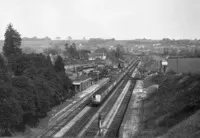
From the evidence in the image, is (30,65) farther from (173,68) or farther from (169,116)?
(173,68)

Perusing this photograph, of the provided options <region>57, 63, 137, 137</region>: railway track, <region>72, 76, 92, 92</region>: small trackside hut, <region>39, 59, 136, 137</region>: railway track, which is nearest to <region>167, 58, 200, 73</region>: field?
<region>57, 63, 137, 137</region>: railway track

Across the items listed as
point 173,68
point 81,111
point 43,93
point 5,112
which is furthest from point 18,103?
point 173,68

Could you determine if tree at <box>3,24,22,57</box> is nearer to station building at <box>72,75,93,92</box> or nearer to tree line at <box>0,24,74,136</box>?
tree line at <box>0,24,74,136</box>

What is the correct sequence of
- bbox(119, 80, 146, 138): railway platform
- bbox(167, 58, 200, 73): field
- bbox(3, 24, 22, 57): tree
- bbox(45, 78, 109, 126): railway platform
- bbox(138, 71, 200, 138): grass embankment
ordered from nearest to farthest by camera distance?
bbox(138, 71, 200, 138): grass embankment, bbox(119, 80, 146, 138): railway platform, bbox(45, 78, 109, 126): railway platform, bbox(3, 24, 22, 57): tree, bbox(167, 58, 200, 73): field

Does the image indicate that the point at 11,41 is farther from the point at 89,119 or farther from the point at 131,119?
the point at 131,119

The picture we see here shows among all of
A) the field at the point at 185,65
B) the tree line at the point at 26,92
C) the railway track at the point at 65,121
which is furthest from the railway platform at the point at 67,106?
the field at the point at 185,65
